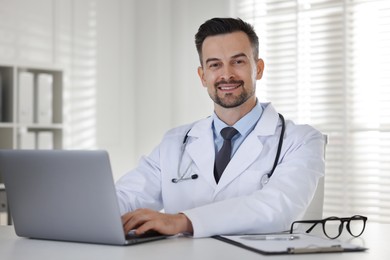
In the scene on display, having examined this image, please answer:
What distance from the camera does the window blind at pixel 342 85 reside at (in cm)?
398

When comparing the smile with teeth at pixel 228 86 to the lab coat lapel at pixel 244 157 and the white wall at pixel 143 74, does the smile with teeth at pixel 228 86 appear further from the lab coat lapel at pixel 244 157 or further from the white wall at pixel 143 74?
the white wall at pixel 143 74

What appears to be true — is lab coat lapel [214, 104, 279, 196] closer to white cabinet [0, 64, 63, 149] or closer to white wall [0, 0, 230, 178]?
white cabinet [0, 64, 63, 149]

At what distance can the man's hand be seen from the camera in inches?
66.4

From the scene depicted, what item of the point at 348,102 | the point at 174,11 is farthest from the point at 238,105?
the point at 174,11

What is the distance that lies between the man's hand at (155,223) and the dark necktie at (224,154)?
1.81ft

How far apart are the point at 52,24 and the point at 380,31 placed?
205 cm

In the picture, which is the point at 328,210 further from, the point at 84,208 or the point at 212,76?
the point at 84,208

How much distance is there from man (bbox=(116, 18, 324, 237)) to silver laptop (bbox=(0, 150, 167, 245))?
1.43 ft

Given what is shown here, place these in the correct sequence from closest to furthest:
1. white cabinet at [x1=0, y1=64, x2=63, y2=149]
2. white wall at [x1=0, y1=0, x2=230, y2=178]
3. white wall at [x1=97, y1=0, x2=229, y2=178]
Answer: white cabinet at [x1=0, y1=64, x2=63, y2=149] → white wall at [x1=0, y1=0, x2=230, y2=178] → white wall at [x1=97, y1=0, x2=229, y2=178]

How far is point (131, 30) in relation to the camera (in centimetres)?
498

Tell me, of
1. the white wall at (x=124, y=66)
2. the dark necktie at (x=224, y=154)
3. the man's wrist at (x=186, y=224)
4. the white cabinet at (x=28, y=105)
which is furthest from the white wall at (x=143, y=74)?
the man's wrist at (x=186, y=224)

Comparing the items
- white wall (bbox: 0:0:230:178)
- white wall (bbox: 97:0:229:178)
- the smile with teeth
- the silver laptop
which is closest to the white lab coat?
the smile with teeth

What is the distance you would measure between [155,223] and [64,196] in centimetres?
23

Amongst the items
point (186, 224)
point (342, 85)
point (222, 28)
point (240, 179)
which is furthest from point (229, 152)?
point (342, 85)
